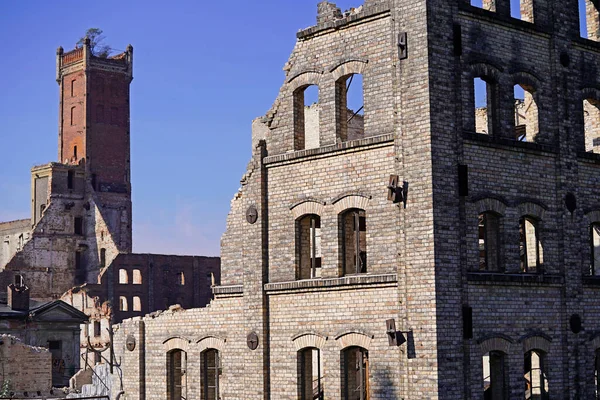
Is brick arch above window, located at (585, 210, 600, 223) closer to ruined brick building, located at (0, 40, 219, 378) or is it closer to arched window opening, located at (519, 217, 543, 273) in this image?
arched window opening, located at (519, 217, 543, 273)

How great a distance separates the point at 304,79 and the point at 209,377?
748 cm

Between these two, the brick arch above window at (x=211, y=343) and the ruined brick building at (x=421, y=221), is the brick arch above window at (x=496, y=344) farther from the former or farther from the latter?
the brick arch above window at (x=211, y=343)

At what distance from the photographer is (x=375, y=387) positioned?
19.5 meters

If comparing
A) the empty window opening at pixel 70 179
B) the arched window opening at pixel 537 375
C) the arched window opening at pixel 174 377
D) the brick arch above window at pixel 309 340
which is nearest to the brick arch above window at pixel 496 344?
the arched window opening at pixel 537 375

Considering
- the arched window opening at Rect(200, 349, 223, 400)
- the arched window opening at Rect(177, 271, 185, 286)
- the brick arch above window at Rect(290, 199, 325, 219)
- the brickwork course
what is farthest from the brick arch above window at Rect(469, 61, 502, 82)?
the arched window opening at Rect(177, 271, 185, 286)

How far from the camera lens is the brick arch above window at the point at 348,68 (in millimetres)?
20422

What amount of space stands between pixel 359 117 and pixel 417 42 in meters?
12.7

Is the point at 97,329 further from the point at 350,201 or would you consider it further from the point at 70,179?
the point at 350,201

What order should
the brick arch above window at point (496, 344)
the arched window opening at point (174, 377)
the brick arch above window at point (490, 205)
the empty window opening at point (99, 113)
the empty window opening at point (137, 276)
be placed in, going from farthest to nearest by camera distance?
the empty window opening at point (99, 113) → the empty window opening at point (137, 276) → the arched window opening at point (174, 377) → the brick arch above window at point (490, 205) → the brick arch above window at point (496, 344)

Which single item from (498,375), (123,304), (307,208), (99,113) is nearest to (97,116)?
(99,113)

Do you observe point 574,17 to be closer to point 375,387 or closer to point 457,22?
point 457,22

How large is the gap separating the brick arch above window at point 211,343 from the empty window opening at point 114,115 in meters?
54.2

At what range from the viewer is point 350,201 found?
20344 mm

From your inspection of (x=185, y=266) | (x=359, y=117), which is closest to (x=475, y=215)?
(x=359, y=117)
